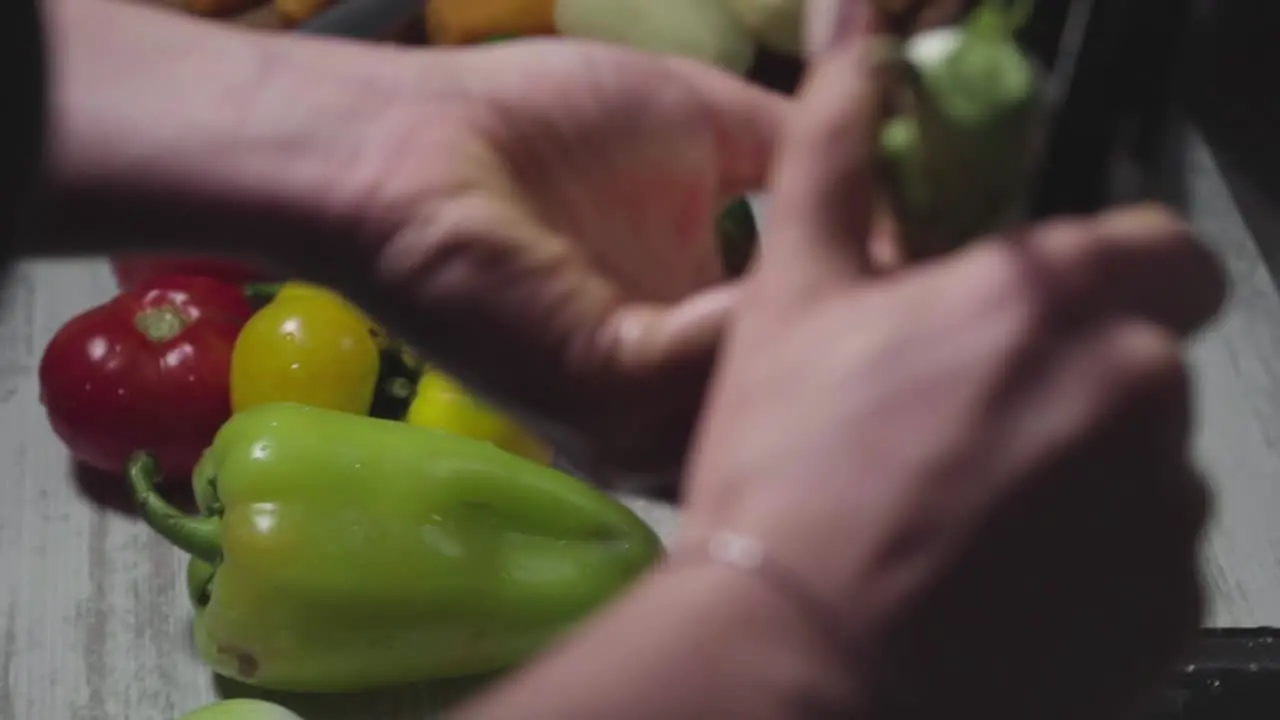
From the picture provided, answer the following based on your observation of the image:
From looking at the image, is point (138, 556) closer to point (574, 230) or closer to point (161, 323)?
point (161, 323)

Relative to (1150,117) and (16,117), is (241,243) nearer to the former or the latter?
(16,117)

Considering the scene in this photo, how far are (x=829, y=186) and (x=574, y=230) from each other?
188 millimetres

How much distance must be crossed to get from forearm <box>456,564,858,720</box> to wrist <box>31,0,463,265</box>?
224 mm

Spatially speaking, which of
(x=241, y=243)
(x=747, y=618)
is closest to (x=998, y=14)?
(x=747, y=618)

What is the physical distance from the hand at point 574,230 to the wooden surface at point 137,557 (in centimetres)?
25

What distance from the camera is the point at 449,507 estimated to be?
2.29ft

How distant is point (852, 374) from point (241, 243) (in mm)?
275

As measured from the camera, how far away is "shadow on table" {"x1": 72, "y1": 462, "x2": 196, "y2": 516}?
80cm

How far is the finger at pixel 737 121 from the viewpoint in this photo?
577mm

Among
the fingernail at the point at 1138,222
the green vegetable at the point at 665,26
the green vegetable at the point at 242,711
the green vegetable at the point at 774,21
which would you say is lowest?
the green vegetable at the point at 242,711

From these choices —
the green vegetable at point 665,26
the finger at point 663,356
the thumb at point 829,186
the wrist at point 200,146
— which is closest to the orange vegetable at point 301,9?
the green vegetable at point 665,26

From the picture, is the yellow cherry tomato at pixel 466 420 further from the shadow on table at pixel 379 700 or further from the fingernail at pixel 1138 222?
the fingernail at pixel 1138 222

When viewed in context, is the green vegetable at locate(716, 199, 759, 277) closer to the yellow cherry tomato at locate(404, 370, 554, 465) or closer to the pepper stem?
the yellow cherry tomato at locate(404, 370, 554, 465)

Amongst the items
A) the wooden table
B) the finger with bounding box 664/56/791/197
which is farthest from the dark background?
the finger with bounding box 664/56/791/197
